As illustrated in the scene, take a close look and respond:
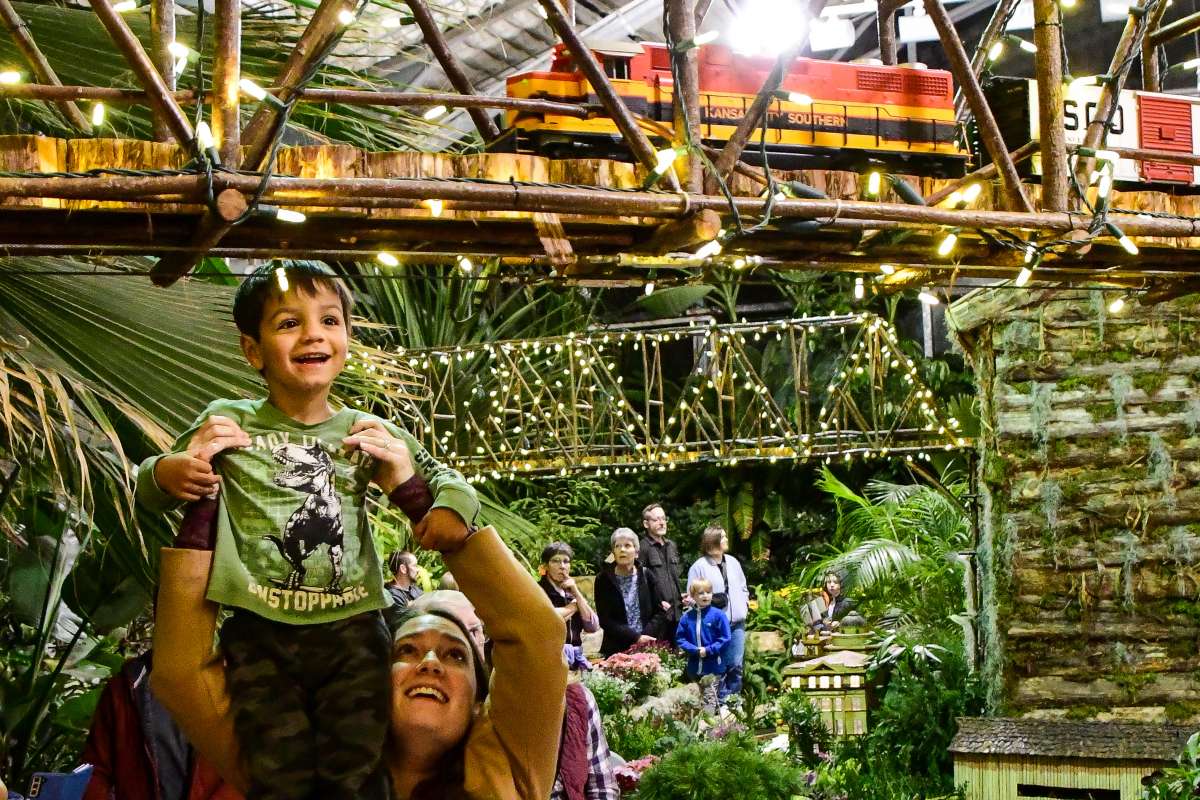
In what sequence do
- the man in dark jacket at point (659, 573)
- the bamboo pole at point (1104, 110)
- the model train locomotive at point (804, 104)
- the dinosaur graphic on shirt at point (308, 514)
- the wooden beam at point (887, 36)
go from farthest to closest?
the man in dark jacket at point (659, 573) → the wooden beam at point (887, 36) → the model train locomotive at point (804, 104) → the bamboo pole at point (1104, 110) → the dinosaur graphic on shirt at point (308, 514)

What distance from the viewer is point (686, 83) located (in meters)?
3.61

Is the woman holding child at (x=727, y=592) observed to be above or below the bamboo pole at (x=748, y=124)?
below

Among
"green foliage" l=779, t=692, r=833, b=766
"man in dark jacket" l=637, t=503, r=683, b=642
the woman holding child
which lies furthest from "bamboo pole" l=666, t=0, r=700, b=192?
"man in dark jacket" l=637, t=503, r=683, b=642

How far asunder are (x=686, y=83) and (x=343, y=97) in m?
0.98

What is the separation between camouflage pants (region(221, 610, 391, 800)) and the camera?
1953mm

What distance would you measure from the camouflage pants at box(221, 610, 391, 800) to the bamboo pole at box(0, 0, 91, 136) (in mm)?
2172

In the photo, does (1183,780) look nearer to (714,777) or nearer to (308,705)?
(714,777)

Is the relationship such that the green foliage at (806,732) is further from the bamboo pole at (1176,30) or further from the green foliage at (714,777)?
the bamboo pole at (1176,30)

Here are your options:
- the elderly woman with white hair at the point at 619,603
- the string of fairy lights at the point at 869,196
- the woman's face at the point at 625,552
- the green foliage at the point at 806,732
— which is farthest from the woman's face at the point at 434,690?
the elderly woman with white hair at the point at 619,603

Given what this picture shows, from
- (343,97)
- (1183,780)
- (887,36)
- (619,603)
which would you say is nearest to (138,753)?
(343,97)

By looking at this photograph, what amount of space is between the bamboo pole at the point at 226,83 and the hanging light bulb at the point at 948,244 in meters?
2.08

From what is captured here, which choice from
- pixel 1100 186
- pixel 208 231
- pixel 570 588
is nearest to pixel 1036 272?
pixel 1100 186

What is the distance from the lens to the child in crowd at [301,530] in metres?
1.97

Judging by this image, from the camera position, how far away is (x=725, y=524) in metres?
15.8
